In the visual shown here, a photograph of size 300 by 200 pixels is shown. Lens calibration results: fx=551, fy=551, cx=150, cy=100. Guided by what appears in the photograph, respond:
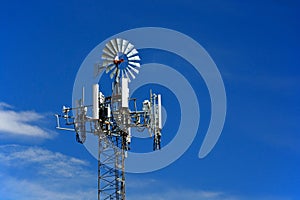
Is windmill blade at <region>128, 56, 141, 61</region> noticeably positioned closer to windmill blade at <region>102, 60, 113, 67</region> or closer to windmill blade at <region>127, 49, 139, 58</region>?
windmill blade at <region>127, 49, 139, 58</region>

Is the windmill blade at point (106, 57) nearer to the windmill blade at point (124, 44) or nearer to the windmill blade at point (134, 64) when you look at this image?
the windmill blade at point (124, 44)

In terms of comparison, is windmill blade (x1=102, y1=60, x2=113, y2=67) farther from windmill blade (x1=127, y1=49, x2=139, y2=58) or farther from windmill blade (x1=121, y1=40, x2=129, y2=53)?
windmill blade (x1=127, y1=49, x2=139, y2=58)

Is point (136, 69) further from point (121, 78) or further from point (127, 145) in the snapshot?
point (127, 145)

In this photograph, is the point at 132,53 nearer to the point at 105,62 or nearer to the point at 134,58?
the point at 134,58

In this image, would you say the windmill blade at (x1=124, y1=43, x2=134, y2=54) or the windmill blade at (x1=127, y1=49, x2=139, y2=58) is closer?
the windmill blade at (x1=124, y1=43, x2=134, y2=54)

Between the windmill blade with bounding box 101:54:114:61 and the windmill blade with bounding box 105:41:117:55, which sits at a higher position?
the windmill blade with bounding box 105:41:117:55

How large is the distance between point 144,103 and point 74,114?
4.73 meters

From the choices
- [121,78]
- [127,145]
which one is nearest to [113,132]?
[127,145]

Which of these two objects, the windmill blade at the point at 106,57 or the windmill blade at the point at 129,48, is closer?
the windmill blade at the point at 129,48

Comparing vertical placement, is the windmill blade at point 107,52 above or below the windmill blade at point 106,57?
above

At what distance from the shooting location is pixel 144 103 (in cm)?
3653

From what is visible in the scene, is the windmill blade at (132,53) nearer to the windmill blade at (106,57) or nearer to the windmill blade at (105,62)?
the windmill blade at (106,57)

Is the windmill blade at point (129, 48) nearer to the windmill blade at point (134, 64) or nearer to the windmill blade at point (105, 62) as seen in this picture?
the windmill blade at point (134, 64)

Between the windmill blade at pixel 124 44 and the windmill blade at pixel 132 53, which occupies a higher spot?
the windmill blade at pixel 124 44
